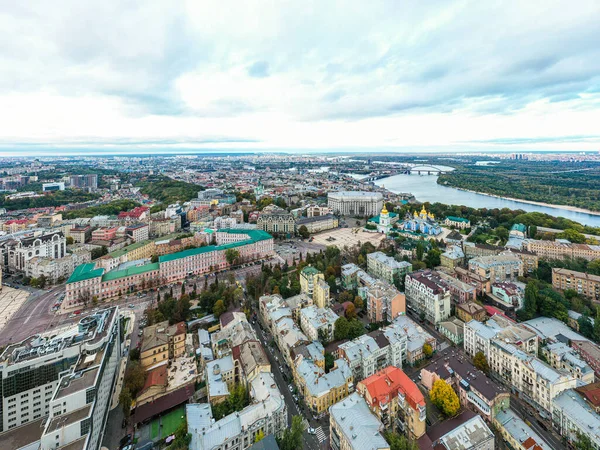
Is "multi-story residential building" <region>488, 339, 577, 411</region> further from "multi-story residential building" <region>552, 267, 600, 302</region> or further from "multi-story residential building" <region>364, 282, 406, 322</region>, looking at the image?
"multi-story residential building" <region>552, 267, 600, 302</region>

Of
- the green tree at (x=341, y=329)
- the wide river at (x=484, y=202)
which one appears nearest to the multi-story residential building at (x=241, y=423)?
the green tree at (x=341, y=329)

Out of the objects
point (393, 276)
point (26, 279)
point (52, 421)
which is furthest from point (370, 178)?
point (52, 421)

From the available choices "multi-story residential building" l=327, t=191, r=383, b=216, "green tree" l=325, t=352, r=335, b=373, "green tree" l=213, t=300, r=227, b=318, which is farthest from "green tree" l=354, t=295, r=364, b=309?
"multi-story residential building" l=327, t=191, r=383, b=216

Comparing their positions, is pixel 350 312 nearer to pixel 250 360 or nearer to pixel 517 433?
pixel 250 360

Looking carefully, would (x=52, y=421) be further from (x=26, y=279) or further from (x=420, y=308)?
(x=26, y=279)

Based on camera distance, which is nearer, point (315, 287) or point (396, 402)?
point (396, 402)

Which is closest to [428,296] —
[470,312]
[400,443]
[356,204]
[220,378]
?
[470,312]
